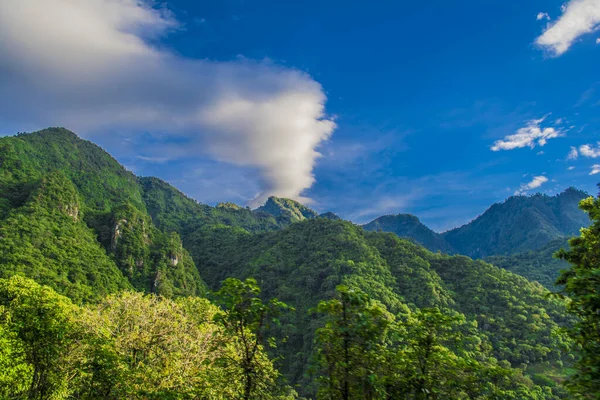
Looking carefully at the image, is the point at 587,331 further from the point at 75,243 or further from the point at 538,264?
the point at 538,264

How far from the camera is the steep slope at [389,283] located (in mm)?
79062

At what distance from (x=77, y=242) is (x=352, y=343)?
406ft

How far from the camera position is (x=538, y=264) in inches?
6255

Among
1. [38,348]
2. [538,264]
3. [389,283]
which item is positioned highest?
[538,264]

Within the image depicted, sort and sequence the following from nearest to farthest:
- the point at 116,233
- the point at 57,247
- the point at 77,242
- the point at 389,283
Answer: the point at 57,247, the point at 389,283, the point at 77,242, the point at 116,233

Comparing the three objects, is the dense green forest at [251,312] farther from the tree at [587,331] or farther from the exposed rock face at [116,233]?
the exposed rock face at [116,233]

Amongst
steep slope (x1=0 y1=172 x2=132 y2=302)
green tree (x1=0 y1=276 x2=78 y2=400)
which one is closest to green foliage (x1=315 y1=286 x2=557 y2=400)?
green tree (x1=0 y1=276 x2=78 y2=400)

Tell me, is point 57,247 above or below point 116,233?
below

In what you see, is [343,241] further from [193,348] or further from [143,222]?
[193,348]

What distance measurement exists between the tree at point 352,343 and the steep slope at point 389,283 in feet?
206

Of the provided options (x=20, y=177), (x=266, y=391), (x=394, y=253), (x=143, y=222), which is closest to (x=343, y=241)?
(x=394, y=253)

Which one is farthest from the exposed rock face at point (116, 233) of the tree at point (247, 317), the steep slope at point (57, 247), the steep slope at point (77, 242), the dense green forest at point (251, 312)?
the tree at point (247, 317)

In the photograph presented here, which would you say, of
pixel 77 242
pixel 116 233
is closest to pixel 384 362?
pixel 77 242

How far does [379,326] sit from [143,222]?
15081 centimetres
